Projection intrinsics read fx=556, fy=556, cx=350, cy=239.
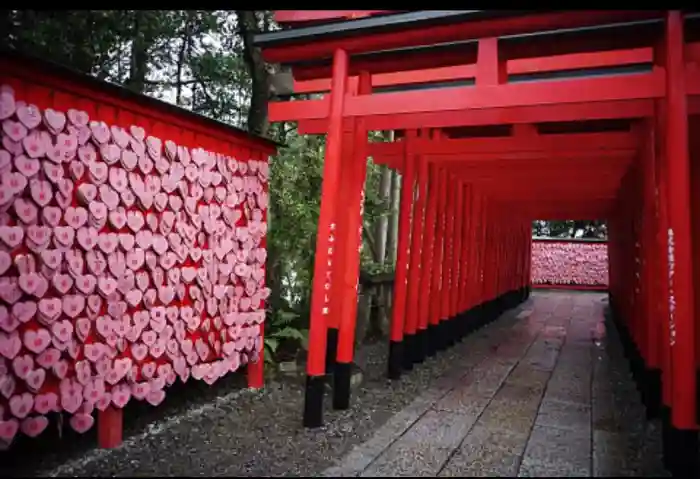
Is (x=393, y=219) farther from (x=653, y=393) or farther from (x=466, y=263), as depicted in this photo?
(x=653, y=393)

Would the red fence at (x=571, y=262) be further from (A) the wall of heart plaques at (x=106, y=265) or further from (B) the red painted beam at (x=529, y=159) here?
(A) the wall of heart plaques at (x=106, y=265)

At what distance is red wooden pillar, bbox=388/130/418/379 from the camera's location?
254 inches

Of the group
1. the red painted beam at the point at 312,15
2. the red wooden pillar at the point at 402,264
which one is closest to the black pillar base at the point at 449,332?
the red wooden pillar at the point at 402,264

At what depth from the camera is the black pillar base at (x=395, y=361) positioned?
640 centimetres

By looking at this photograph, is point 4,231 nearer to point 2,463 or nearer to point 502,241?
point 2,463

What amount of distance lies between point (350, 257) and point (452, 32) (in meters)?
2.23

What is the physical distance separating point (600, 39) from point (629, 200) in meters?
4.91

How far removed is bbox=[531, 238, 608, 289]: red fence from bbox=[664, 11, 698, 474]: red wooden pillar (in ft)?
67.0

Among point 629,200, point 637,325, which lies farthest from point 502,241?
point 637,325

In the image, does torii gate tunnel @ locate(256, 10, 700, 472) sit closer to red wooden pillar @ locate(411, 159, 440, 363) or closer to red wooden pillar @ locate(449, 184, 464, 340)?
red wooden pillar @ locate(411, 159, 440, 363)

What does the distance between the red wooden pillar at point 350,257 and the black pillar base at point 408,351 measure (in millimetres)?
1569

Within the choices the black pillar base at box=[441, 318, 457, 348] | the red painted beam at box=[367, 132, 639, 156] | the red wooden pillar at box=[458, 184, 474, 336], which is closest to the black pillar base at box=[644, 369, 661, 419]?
the red painted beam at box=[367, 132, 639, 156]

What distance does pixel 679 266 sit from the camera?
3631 mm

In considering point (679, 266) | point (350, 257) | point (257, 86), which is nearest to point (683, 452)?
point (679, 266)
